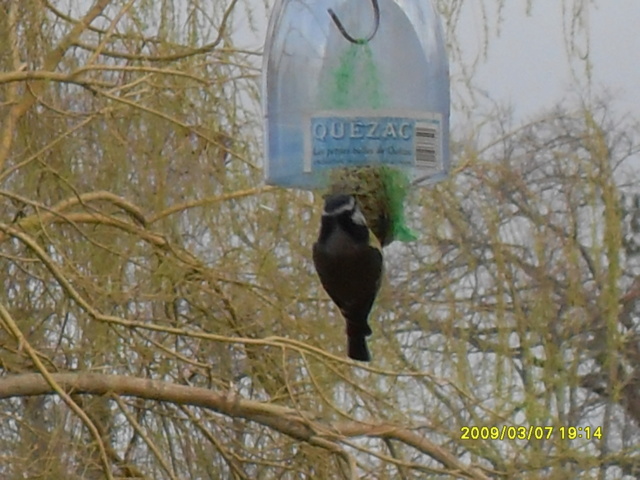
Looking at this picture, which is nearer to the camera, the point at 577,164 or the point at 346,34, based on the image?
the point at 346,34

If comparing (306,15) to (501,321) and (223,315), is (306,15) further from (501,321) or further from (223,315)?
(223,315)

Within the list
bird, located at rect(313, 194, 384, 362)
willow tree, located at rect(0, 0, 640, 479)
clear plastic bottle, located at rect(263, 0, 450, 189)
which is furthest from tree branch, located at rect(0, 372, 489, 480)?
bird, located at rect(313, 194, 384, 362)

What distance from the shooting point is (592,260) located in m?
2.13

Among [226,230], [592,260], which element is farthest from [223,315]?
[592,260]

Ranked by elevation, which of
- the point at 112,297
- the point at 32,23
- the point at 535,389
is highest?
the point at 32,23

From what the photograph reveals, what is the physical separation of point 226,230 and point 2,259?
1.21 ft

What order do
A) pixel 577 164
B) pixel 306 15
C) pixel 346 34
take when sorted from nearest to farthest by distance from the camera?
pixel 346 34, pixel 306 15, pixel 577 164

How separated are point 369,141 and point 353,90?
0.09 metres

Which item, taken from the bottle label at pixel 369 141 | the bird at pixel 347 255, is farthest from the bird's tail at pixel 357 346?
the bottle label at pixel 369 141

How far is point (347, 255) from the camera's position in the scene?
36.7 inches
